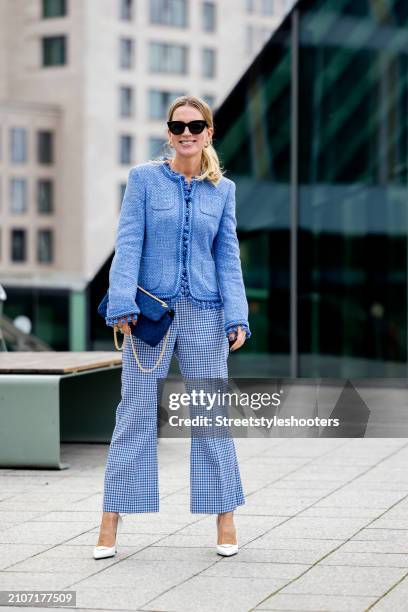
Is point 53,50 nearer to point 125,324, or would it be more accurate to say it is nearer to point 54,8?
point 54,8

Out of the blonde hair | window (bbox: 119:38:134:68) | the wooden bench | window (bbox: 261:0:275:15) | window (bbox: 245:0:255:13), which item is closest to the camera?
the blonde hair

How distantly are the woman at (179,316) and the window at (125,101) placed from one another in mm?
22741

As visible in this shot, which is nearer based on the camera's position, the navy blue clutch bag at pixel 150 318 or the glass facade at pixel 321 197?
the navy blue clutch bag at pixel 150 318

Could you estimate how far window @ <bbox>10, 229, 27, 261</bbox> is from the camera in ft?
76.5

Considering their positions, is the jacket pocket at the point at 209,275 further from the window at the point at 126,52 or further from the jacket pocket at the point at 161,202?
the window at the point at 126,52

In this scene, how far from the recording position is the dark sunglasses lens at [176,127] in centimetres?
531

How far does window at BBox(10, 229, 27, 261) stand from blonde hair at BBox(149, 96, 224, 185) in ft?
58.4

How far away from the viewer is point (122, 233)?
5.19 m

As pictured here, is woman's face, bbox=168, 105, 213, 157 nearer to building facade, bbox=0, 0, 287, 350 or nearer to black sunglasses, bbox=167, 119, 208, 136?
black sunglasses, bbox=167, 119, 208, 136

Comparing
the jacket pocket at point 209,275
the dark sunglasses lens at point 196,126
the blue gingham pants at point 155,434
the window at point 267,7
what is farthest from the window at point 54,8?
the blue gingham pants at point 155,434

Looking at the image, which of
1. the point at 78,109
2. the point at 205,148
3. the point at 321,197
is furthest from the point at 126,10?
the point at 205,148

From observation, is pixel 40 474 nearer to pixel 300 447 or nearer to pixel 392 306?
pixel 300 447

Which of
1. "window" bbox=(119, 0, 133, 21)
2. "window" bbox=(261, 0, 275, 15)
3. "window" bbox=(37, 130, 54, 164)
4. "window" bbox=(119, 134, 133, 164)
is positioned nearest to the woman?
"window" bbox=(261, 0, 275, 15)

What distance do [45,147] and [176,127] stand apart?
20.9 meters
